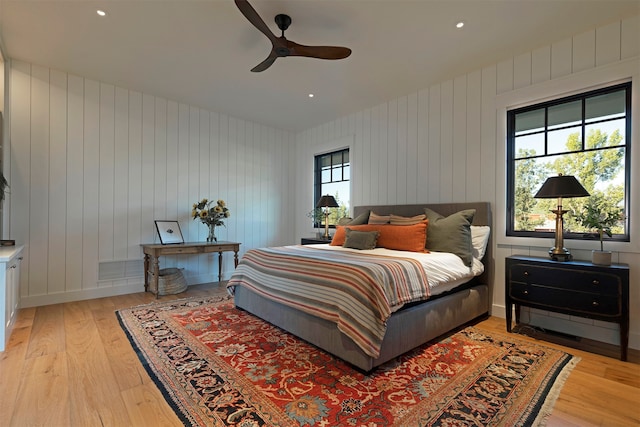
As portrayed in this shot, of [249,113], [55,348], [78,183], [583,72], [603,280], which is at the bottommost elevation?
[55,348]

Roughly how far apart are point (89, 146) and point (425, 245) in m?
4.37

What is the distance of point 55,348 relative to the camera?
7.97 ft

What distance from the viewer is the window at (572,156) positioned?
8.84ft

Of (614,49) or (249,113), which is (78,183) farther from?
(614,49)

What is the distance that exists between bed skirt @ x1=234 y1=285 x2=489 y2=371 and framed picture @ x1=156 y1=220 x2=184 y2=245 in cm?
183

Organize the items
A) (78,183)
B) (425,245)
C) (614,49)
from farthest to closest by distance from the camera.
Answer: (78,183) < (425,245) < (614,49)

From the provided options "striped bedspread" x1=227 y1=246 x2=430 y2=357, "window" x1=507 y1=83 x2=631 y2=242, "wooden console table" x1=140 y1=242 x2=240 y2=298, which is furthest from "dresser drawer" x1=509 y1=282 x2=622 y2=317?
"wooden console table" x1=140 y1=242 x2=240 y2=298

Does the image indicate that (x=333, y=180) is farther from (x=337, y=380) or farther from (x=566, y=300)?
(x=337, y=380)

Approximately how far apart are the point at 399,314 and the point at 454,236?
129 cm

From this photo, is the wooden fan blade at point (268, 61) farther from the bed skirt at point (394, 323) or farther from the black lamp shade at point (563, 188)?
the black lamp shade at point (563, 188)

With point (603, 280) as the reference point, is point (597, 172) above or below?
above

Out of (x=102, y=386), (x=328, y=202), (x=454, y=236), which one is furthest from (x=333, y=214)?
(x=102, y=386)

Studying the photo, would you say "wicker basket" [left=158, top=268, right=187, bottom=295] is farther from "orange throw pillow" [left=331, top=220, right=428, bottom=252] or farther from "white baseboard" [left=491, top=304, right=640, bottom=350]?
"white baseboard" [left=491, top=304, right=640, bottom=350]

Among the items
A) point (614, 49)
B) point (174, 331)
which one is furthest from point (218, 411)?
point (614, 49)
